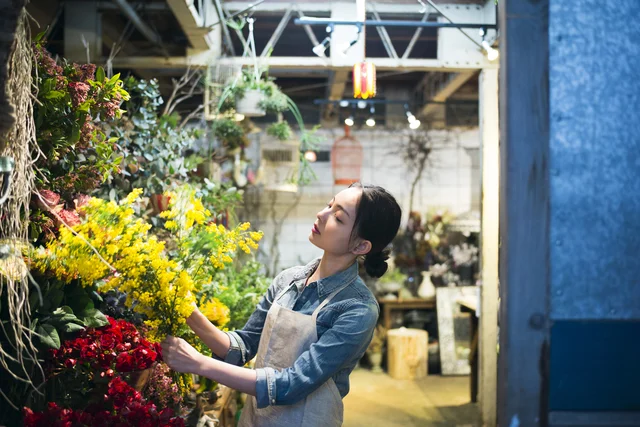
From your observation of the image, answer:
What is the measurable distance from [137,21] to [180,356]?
3406 mm

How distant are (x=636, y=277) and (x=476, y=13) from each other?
3.91m

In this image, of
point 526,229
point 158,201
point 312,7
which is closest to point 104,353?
point 526,229

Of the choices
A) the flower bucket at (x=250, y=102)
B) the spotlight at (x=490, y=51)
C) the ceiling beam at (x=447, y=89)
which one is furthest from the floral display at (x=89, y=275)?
the ceiling beam at (x=447, y=89)

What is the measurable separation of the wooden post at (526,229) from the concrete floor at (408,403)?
13.1 ft

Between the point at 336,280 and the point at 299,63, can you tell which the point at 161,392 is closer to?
the point at 336,280

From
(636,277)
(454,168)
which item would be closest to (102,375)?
(636,277)

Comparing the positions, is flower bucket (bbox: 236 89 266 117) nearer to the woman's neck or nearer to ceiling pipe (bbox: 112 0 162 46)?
ceiling pipe (bbox: 112 0 162 46)

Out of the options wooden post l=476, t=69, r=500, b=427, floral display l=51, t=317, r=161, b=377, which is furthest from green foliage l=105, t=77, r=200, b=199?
wooden post l=476, t=69, r=500, b=427

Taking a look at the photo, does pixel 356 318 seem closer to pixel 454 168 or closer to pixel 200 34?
pixel 200 34

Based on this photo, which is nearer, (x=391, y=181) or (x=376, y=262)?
(x=376, y=262)

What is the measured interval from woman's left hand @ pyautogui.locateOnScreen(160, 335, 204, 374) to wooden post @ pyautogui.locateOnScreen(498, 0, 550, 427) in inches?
31.1

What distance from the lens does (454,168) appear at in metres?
8.15

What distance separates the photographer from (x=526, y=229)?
1421 mm

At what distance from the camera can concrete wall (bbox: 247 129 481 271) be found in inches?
318
